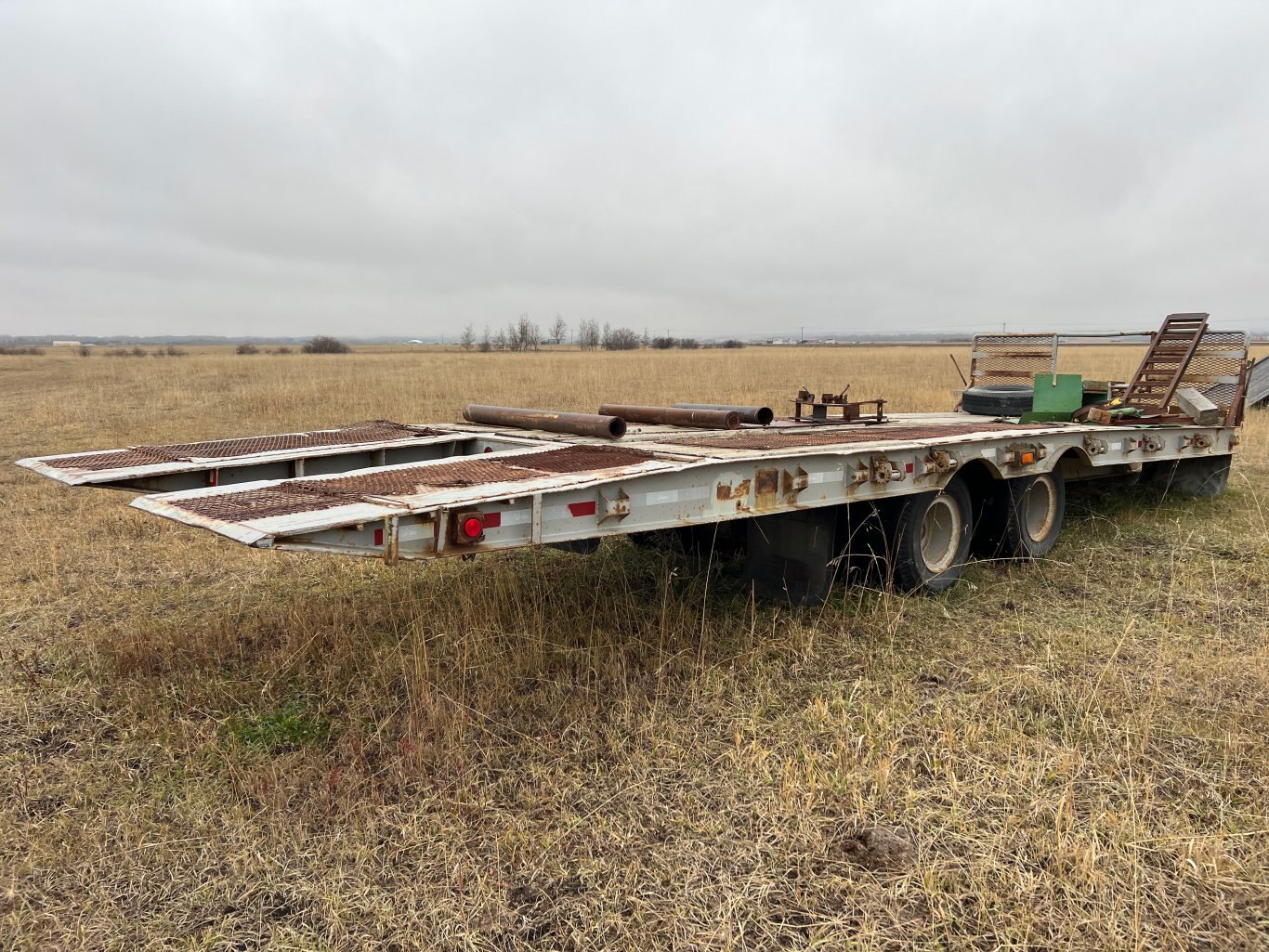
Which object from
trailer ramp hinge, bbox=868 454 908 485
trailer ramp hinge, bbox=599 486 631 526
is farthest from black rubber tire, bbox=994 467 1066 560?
trailer ramp hinge, bbox=599 486 631 526

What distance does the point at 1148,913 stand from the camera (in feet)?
7.01

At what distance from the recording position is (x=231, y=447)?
419 cm

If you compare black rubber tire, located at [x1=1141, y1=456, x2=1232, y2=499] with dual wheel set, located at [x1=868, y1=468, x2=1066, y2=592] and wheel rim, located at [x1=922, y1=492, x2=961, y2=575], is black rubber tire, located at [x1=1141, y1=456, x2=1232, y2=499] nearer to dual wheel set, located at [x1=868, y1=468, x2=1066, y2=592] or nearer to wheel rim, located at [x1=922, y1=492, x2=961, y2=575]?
dual wheel set, located at [x1=868, y1=468, x2=1066, y2=592]

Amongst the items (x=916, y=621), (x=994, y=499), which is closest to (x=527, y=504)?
(x=916, y=621)

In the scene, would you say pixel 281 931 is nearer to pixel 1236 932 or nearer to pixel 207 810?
pixel 207 810

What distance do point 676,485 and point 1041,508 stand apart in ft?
12.2

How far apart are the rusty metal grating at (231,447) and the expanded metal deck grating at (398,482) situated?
1.22 m

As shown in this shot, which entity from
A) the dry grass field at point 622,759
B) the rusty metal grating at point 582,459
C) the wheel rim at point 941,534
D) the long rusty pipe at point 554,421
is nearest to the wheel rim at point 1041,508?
the dry grass field at point 622,759

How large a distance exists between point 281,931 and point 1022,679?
3010 millimetres

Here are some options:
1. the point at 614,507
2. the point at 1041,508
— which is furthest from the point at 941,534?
the point at 614,507

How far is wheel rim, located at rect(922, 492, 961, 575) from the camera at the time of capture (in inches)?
188

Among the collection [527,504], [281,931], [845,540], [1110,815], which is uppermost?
[527,504]

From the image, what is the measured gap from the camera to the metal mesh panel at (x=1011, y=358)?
7854mm

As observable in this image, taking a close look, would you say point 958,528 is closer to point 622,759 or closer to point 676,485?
point 676,485
